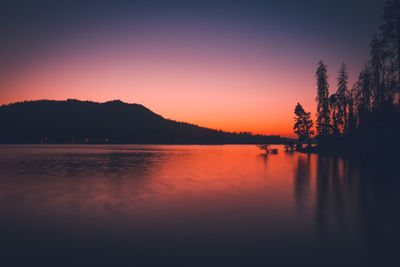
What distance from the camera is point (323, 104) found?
5716 cm

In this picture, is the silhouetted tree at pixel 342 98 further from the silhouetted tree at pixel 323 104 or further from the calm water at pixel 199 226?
the calm water at pixel 199 226

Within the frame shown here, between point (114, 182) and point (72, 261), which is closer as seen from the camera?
point (72, 261)

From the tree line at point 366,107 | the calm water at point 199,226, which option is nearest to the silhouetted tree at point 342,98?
the tree line at point 366,107

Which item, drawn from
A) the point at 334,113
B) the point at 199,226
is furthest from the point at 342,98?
the point at 199,226

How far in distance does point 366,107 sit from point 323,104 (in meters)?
8.41

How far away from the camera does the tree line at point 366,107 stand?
30.6 metres

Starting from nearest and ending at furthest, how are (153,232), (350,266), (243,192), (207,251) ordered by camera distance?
(350,266) → (207,251) → (153,232) → (243,192)

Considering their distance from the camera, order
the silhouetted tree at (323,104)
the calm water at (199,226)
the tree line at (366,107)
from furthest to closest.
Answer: the silhouetted tree at (323,104) → the tree line at (366,107) → the calm water at (199,226)

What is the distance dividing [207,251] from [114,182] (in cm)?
1358

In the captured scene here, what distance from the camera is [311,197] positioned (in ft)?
43.9

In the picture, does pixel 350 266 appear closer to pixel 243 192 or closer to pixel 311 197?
pixel 311 197

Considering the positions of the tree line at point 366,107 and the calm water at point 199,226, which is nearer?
the calm water at point 199,226

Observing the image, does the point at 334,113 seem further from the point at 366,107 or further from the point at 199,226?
the point at 199,226

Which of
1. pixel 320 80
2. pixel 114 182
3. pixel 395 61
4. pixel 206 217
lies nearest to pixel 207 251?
pixel 206 217
